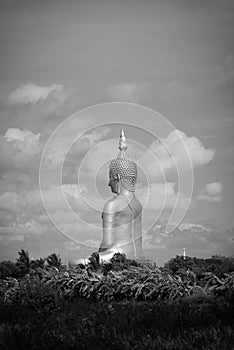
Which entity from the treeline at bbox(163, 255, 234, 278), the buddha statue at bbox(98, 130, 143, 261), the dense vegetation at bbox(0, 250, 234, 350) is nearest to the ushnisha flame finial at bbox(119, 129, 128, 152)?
the buddha statue at bbox(98, 130, 143, 261)

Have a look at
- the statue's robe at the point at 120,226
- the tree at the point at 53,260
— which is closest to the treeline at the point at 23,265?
the tree at the point at 53,260

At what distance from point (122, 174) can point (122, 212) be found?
4398mm

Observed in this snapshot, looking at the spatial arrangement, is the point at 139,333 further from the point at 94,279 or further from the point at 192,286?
the point at 94,279

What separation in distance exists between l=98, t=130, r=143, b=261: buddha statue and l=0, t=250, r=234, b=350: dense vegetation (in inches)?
1995

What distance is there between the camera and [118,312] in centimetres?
2192

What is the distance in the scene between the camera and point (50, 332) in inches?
733

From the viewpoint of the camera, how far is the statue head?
85.9 metres

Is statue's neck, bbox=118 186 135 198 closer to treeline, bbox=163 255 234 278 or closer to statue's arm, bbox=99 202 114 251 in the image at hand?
statue's arm, bbox=99 202 114 251

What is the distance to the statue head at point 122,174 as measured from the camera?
85.9 m

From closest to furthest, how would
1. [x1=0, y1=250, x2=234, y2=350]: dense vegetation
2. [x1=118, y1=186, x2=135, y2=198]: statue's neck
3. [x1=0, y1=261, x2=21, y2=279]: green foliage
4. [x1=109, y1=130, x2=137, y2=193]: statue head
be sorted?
1. [x1=0, y1=250, x2=234, y2=350]: dense vegetation
2. [x1=0, y1=261, x2=21, y2=279]: green foliage
3. [x1=118, y1=186, x2=135, y2=198]: statue's neck
4. [x1=109, y1=130, x2=137, y2=193]: statue head

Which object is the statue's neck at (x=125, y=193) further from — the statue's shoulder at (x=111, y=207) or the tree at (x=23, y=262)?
the tree at (x=23, y=262)

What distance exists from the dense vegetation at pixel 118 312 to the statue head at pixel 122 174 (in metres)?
51.7

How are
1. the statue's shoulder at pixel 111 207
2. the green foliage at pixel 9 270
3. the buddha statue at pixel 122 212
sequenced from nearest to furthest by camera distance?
the green foliage at pixel 9 270 < the statue's shoulder at pixel 111 207 < the buddha statue at pixel 122 212

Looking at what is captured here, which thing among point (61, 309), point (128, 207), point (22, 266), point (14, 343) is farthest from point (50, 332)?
point (128, 207)
